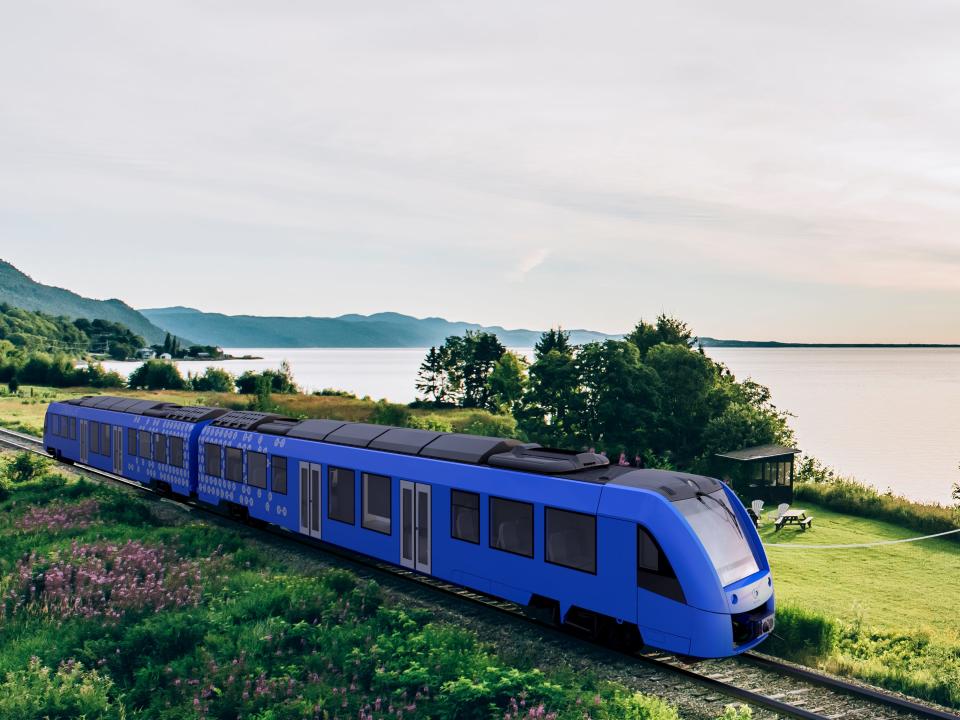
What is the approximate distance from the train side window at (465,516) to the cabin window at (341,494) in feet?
10.8

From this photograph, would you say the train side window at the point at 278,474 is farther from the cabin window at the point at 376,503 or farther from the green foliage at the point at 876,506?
the green foliage at the point at 876,506

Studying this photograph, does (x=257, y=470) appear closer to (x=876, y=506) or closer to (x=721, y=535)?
(x=721, y=535)

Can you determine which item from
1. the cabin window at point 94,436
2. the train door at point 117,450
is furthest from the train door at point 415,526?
the cabin window at point 94,436

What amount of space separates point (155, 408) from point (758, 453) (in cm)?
2441

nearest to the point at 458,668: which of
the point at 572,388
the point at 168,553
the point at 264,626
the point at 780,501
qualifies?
the point at 264,626

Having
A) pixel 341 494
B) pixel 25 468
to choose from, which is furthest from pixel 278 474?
pixel 25 468

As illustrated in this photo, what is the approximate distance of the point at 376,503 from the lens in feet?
52.7

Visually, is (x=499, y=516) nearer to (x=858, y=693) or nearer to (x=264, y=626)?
(x=264, y=626)

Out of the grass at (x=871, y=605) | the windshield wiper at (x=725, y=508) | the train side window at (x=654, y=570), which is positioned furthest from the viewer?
the grass at (x=871, y=605)

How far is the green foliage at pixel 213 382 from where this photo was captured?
83125 millimetres

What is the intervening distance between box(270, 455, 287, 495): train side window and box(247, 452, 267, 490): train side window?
1.20ft

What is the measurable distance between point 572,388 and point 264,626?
28.4 m

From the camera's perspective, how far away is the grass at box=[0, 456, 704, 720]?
10.4 meters

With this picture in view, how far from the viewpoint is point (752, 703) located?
10.6 metres
